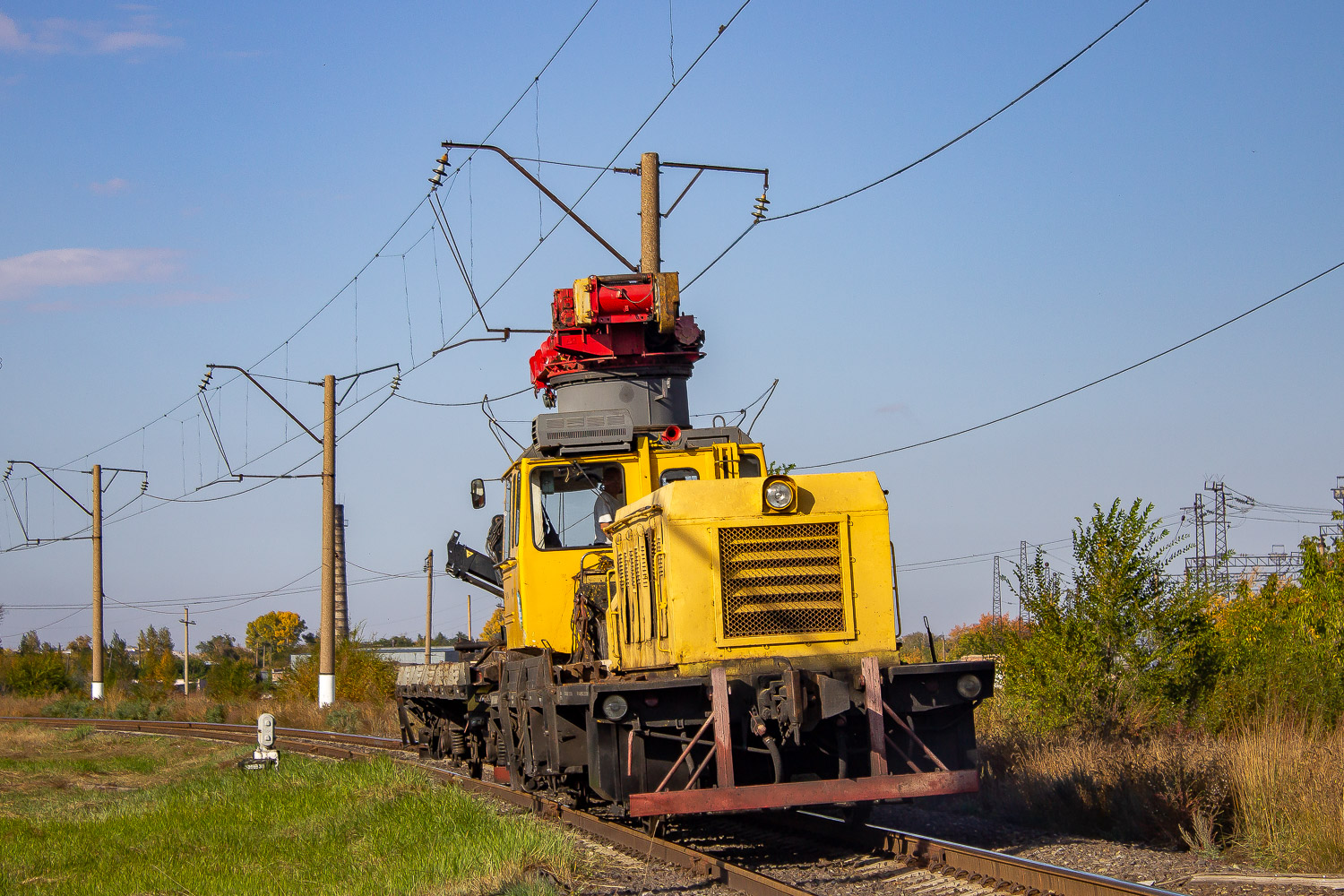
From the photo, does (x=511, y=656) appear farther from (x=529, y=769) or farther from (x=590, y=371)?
(x=590, y=371)

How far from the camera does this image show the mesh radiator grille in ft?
27.8

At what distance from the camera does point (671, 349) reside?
15812 mm

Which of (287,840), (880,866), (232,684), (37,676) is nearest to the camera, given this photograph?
(880,866)

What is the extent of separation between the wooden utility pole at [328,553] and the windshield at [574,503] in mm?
18545

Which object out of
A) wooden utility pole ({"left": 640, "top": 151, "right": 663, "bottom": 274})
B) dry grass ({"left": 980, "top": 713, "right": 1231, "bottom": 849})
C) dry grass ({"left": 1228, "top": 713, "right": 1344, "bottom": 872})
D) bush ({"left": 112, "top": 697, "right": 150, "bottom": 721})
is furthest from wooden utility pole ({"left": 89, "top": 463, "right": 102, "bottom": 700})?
dry grass ({"left": 1228, "top": 713, "right": 1344, "bottom": 872})

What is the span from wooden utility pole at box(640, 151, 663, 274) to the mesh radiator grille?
28.7ft

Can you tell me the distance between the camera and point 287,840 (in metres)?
10.5

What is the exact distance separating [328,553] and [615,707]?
22.5 metres

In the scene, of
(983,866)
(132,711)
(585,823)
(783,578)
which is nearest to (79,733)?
(132,711)

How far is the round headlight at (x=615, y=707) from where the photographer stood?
26.2 feet

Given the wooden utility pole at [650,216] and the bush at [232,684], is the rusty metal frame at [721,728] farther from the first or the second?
the bush at [232,684]

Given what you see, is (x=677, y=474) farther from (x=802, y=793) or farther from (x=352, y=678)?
(x=352, y=678)

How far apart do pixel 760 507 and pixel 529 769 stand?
123 inches

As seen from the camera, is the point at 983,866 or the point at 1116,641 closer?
the point at 983,866
